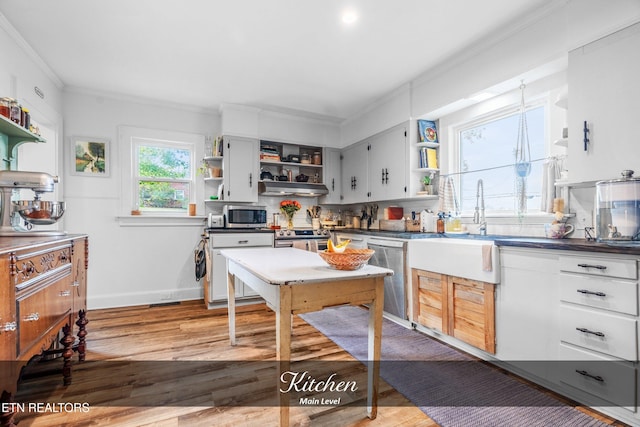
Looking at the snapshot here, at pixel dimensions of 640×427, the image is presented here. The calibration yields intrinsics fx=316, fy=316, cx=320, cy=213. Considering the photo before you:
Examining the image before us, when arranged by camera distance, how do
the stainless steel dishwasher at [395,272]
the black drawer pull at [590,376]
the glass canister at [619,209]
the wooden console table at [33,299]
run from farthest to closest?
the stainless steel dishwasher at [395,272]
the glass canister at [619,209]
the black drawer pull at [590,376]
the wooden console table at [33,299]

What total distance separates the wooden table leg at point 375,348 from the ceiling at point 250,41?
2034mm

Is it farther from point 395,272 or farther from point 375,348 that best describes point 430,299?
point 375,348

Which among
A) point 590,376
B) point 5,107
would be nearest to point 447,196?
point 590,376

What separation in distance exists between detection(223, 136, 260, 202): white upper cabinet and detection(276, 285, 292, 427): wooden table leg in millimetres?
3051

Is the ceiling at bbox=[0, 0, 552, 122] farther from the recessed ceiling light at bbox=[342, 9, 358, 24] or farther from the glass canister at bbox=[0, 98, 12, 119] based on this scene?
the glass canister at bbox=[0, 98, 12, 119]

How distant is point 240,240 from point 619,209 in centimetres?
352

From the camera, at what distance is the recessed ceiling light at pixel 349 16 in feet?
7.78

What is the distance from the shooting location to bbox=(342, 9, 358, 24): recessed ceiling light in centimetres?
237

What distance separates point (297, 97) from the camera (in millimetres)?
4078

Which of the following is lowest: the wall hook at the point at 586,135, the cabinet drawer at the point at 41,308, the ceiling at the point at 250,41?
the cabinet drawer at the point at 41,308

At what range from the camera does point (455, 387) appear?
205 centimetres

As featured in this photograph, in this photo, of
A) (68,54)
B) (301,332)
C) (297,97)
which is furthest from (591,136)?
(68,54)

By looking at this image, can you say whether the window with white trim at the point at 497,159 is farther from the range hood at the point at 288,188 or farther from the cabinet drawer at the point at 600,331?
the range hood at the point at 288,188

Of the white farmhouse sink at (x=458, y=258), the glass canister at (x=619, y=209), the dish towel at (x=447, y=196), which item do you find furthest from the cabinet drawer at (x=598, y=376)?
the dish towel at (x=447, y=196)
